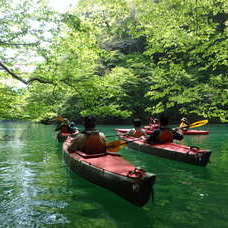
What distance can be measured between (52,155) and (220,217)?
8.41 m

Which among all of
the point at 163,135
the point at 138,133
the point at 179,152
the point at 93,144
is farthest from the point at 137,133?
the point at 93,144

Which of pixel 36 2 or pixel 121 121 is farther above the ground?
pixel 36 2

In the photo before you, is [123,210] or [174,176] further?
[174,176]

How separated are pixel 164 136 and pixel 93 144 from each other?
4348 millimetres

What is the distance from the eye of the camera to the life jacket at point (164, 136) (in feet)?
34.7

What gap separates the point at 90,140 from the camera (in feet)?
23.8

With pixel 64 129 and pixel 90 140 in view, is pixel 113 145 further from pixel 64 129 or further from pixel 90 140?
pixel 64 129

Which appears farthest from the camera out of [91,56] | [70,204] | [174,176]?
[91,56]

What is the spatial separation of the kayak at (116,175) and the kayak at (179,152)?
66.2 inches

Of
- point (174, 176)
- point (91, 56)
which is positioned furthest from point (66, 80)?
point (174, 176)

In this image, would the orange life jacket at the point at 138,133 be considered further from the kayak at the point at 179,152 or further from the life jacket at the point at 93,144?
the life jacket at the point at 93,144

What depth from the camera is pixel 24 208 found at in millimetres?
5070

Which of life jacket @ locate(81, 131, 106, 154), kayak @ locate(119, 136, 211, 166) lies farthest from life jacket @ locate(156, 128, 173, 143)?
life jacket @ locate(81, 131, 106, 154)

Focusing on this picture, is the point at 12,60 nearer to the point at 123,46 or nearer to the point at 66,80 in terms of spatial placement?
the point at 66,80
